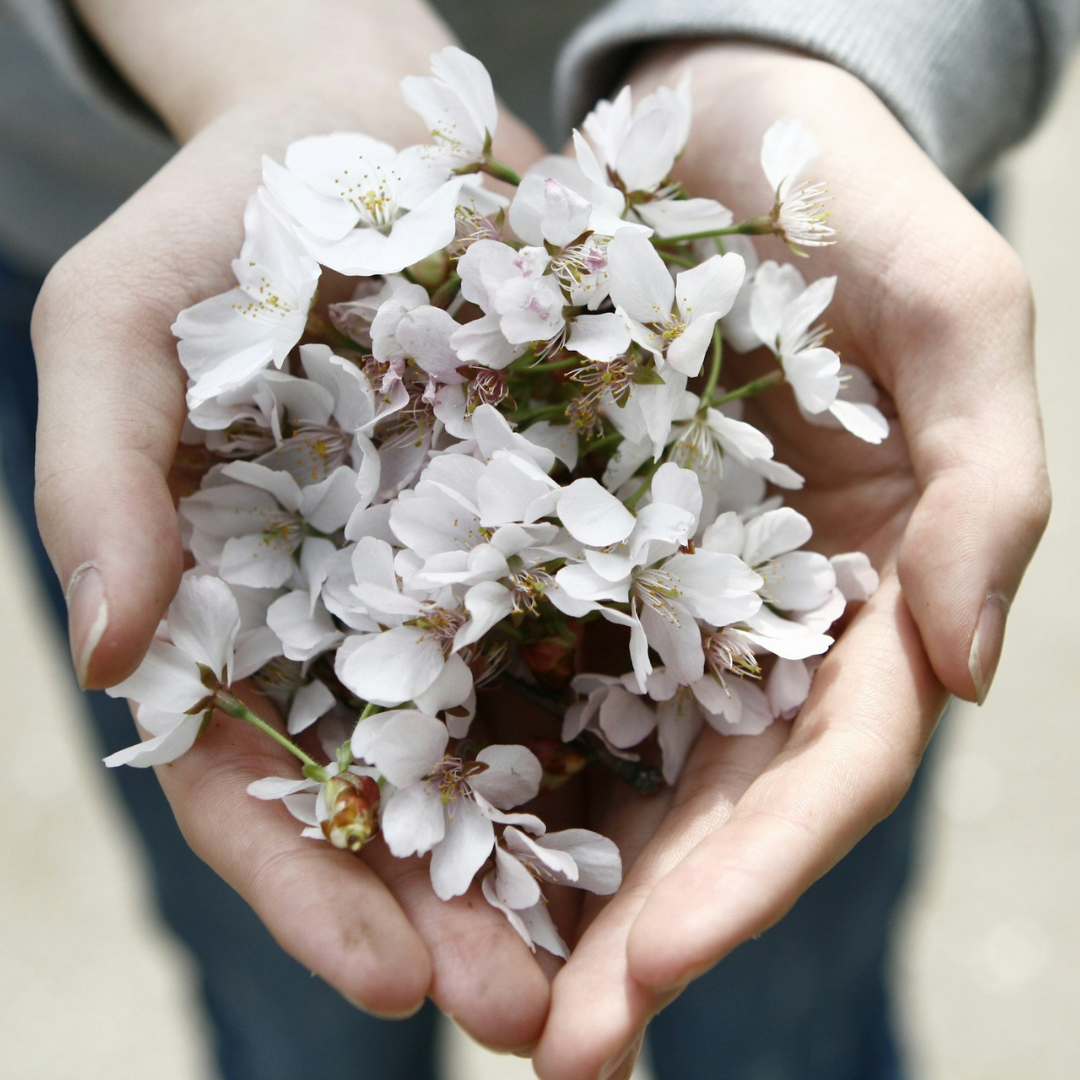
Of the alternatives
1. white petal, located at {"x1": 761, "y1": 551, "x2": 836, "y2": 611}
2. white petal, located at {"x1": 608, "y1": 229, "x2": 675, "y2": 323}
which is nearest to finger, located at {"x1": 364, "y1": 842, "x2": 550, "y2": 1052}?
white petal, located at {"x1": 761, "y1": 551, "x2": 836, "y2": 611}

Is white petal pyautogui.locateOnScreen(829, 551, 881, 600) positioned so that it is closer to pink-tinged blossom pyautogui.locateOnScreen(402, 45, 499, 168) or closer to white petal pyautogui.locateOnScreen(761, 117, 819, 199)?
white petal pyautogui.locateOnScreen(761, 117, 819, 199)

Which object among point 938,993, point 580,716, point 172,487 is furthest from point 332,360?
point 938,993

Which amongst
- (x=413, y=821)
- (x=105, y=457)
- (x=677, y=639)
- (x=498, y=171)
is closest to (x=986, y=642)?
(x=677, y=639)

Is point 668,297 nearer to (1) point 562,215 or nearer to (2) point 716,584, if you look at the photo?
(1) point 562,215

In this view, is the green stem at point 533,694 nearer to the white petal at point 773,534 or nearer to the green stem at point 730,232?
the white petal at point 773,534

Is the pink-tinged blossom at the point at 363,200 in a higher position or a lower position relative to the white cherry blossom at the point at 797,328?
higher

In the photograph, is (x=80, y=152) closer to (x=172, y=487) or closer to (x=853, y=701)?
(x=172, y=487)

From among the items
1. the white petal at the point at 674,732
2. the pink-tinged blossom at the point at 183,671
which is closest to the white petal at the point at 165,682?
the pink-tinged blossom at the point at 183,671
